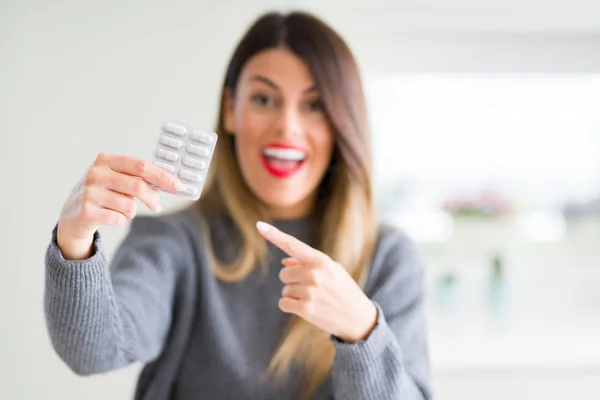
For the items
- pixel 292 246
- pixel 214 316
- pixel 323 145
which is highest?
pixel 323 145

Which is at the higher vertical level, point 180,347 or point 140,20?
point 140,20

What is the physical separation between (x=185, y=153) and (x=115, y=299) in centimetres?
17

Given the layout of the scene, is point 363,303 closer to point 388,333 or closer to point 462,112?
point 388,333

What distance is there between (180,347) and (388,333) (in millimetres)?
279

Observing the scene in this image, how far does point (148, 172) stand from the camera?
0.50 meters

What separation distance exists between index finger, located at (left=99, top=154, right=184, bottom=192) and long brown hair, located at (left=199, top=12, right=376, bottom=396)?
0.89ft

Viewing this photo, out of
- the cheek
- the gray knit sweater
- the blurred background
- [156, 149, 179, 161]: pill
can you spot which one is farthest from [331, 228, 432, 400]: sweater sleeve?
the blurred background

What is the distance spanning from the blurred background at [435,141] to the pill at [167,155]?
1.68 ft

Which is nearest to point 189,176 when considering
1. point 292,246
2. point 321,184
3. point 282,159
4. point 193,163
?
point 193,163

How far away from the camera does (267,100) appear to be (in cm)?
73

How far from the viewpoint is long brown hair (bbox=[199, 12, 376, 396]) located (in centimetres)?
71

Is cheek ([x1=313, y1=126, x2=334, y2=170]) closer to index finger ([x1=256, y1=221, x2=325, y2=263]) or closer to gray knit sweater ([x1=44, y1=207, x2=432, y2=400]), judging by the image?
gray knit sweater ([x1=44, y1=207, x2=432, y2=400])

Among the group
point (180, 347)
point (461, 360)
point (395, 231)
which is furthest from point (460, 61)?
point (180, 347)

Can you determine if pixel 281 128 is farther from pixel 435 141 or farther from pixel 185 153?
pixel 435 141
